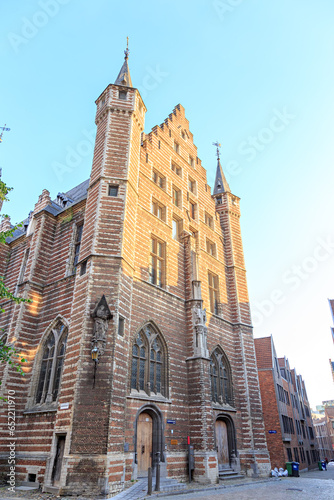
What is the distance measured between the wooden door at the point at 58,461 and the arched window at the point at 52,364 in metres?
2.60

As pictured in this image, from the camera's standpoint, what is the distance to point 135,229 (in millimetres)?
17609

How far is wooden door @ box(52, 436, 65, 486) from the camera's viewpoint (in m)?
11.7

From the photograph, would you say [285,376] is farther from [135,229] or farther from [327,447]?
[327,447]

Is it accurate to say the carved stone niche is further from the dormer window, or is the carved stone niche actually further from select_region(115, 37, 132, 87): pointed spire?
select_region(115, 37, 132, 87): pointed spire

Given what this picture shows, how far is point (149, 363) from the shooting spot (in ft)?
52.6

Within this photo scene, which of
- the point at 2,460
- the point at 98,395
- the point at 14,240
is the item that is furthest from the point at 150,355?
the point at 14,240

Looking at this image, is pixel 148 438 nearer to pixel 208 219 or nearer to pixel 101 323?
pixel 101 323

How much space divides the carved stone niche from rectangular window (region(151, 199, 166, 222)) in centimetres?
864

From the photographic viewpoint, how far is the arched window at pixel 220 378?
782 inches

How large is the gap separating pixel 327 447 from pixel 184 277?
251 ft

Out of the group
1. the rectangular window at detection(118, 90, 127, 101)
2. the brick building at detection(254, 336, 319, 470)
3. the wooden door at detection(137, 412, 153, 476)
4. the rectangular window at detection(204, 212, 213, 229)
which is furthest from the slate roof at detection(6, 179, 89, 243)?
the brick building at detection(254, 336, 319, 470)

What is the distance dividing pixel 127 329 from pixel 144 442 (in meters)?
4.83

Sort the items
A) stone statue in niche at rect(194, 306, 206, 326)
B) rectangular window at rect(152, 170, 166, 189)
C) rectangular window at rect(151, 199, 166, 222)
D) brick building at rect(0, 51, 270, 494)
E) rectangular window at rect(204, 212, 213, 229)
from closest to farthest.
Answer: brick building at rect(0, 51, 270, 494) → stone statue in niche at rect(194, 306, 206, 326) → rectangular window at rect(151, 199, 166, 222) → rectangular window at rect(152, 170, 166, 189) → rectangular window at rect(204, 212, 213, 229)

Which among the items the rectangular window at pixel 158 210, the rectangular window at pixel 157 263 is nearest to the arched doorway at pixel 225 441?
the rectangular window at pixel 157 263
